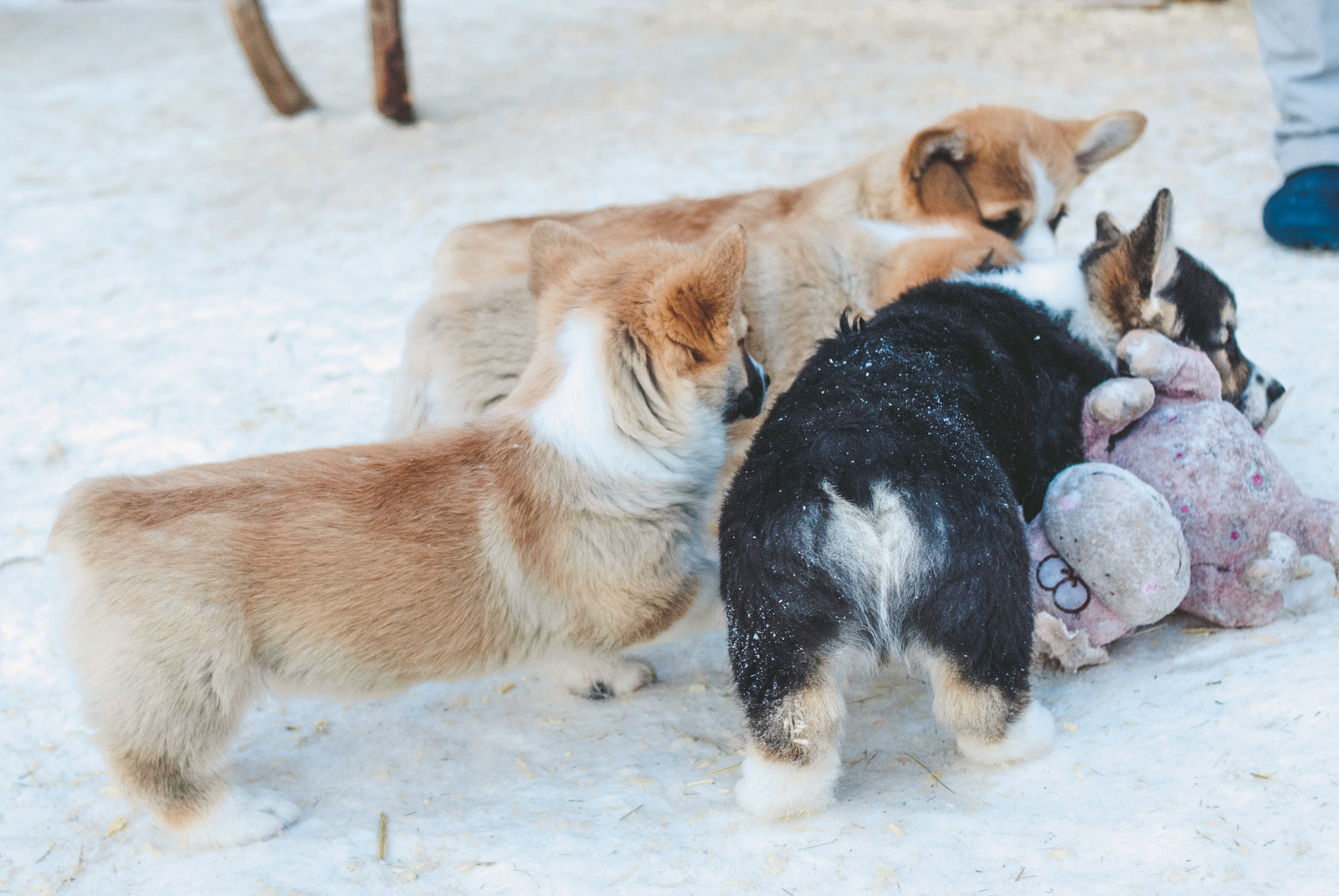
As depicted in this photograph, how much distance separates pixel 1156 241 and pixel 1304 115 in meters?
3.11

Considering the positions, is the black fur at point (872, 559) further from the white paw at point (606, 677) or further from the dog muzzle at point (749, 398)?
the white paw at point (606, 677)

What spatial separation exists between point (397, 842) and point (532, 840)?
1.21ft

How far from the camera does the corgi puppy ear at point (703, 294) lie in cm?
305

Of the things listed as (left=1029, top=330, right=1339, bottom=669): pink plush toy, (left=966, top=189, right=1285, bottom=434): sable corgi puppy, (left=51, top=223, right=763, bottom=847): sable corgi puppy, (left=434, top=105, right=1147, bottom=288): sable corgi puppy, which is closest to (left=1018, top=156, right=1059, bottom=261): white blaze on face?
(left=434, top=105, right=1147, bottom=288): sable corgi puppy

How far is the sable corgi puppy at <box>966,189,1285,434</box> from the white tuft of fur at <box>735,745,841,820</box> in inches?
68.0

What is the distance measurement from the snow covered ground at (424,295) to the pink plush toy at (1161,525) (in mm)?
175

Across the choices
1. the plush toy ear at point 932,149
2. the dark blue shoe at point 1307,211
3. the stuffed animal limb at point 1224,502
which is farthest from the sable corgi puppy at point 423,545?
the dark blue shoe at point 1307,211

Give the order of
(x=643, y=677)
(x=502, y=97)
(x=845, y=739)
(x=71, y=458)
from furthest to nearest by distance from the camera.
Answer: (x=502, y=97)
(x=71, y=458)
(x=643, y=677)
(x=845, y=739)

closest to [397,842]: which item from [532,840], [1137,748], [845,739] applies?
[532,840]

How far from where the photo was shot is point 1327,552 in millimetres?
3180

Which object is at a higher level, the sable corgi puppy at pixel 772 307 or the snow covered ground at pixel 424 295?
the sable corgi puppy at pixel 772 307

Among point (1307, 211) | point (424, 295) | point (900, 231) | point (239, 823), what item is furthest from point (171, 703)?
point (1307, 211)

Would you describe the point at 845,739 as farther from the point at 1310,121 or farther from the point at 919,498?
the point at 1310,121

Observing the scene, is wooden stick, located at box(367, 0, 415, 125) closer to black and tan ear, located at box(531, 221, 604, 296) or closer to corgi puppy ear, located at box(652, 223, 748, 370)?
black and tan ear, located at box(531, 221, 604, 296)
